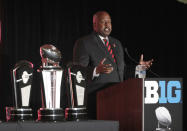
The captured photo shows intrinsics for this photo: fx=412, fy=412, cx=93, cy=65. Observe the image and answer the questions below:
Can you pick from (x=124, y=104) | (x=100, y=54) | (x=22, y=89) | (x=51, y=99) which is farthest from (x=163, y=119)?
(x=100, y=54)

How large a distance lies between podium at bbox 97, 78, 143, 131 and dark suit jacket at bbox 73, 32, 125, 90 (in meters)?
0.56

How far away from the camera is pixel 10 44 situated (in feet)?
12.8

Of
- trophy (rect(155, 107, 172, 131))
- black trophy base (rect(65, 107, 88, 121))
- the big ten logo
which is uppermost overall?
the big ten logo

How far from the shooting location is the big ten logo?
2.05 meters

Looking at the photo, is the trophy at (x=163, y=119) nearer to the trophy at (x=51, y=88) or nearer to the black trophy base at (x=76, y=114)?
the black trophy base at (x=76, y=114)

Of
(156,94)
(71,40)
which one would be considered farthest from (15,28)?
(156,94)

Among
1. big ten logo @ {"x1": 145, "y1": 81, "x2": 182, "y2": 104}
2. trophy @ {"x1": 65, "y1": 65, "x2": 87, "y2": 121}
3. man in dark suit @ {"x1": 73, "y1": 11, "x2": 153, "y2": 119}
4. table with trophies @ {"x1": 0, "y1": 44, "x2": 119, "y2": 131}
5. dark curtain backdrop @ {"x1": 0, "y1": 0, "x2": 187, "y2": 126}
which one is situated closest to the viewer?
table with trophies @ {"x1": 0, "y1": 44, "x2": 119, "y2": 131}

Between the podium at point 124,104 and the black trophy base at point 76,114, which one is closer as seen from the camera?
the black trophy base at point 76,114

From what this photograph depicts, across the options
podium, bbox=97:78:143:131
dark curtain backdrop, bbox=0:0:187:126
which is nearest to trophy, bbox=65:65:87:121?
podium, bbox=97:78:143:131

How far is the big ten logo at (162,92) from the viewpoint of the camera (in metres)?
2.05

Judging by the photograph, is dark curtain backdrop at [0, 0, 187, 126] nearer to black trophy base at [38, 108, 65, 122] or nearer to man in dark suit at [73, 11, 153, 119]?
man in dark suit at [73, 11, 153, 119]

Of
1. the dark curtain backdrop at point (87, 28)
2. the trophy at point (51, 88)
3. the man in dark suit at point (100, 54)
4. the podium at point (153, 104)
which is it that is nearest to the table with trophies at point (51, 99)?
the trophy at point (51, 88)

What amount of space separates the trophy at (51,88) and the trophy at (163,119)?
533 mm

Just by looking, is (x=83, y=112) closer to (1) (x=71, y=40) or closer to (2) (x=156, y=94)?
(2) (x=156, y=94)
